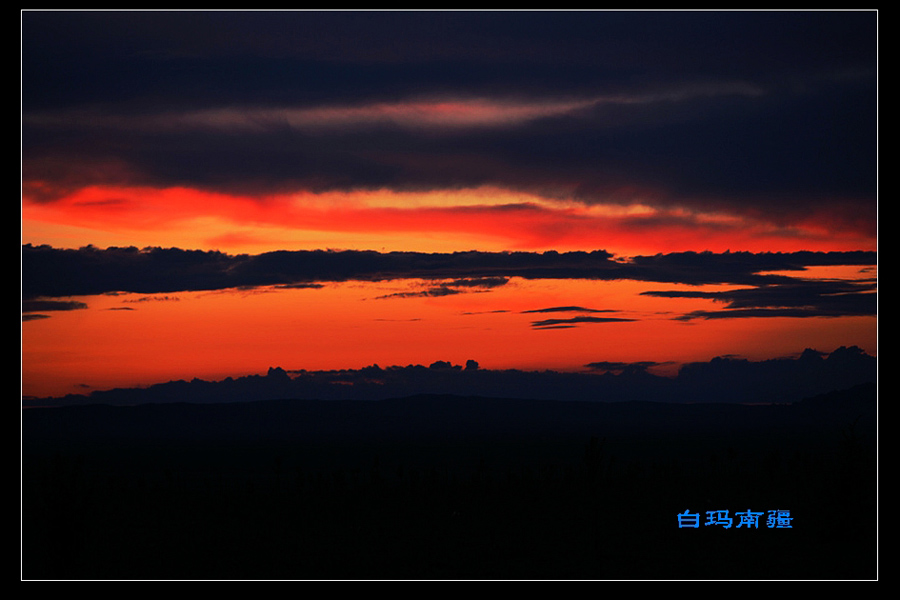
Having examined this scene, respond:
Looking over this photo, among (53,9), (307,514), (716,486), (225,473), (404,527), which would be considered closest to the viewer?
(53,9)

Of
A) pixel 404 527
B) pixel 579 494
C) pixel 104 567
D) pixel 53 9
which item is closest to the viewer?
pixel 53 9

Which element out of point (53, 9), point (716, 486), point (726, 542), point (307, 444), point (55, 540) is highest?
point (53, 9)

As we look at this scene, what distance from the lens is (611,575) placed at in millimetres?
26062

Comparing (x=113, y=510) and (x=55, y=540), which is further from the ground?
(x=55, y=540)

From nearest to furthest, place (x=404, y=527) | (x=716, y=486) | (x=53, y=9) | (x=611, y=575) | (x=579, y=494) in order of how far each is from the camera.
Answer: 1. (x=53, y=9)
2. (x=611, y=575)
3. (x=404, y=527)
4. (x=579, y=494)
5. (x=716, y=486)

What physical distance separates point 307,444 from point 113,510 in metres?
127

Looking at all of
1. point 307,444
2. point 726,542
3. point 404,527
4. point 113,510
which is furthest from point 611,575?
point 307,444

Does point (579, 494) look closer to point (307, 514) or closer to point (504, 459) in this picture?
point (307, 514)

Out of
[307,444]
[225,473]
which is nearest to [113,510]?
[225,473]

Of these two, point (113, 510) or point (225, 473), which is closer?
point (113, 510)

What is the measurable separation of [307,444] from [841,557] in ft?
504

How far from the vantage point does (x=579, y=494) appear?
47.1 meters

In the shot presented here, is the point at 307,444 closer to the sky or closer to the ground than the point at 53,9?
closer to the ground

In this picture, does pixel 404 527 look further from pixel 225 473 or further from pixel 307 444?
Result: pixel 307 444
